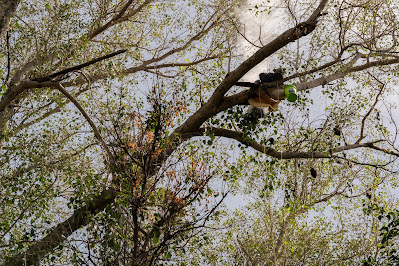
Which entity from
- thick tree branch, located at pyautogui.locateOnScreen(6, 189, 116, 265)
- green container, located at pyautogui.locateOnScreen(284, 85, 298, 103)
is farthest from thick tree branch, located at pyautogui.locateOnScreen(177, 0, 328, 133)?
thick tree branch, located at pyautogui.locateOnScreen(6, 189, 116, 265)

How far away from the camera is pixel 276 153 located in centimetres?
749

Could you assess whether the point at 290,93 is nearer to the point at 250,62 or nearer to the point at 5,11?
the point at 250,62

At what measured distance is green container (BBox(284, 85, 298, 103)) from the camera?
20.9 ft

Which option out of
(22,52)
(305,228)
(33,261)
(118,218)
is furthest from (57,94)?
(305,228)

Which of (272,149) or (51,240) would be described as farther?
(272,149)

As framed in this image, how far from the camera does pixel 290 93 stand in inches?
251

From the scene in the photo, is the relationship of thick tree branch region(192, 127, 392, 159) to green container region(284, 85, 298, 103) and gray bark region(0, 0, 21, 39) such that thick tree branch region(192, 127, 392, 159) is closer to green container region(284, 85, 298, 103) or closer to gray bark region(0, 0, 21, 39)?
green container region(284, 85, 298, 103)

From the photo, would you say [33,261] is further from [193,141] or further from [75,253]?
[193,141]

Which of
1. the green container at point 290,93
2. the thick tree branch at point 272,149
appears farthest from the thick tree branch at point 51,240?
the green container at point 290,93

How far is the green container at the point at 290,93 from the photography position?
20.9ft

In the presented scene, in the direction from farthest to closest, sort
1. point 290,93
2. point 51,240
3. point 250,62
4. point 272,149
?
point 272,149
point 250,62
point 290,93
point 51,240

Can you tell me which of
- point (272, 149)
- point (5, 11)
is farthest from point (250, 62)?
point (5, 11)

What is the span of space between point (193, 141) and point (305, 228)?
14.7 ft

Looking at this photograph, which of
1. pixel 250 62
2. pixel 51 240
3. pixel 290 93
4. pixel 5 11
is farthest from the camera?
pixel 250 62
